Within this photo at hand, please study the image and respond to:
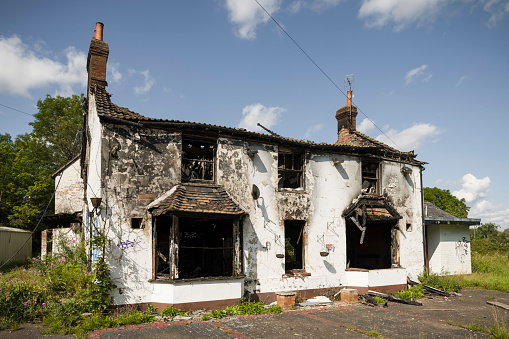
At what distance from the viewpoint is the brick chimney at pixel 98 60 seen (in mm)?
13852

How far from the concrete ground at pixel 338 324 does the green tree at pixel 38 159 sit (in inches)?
888

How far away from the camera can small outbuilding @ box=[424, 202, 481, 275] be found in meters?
19.2

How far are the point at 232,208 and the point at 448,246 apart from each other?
13.5 metres

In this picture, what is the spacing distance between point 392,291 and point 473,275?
7164 mm

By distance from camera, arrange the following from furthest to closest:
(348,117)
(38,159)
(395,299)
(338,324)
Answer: (38,159), (348,117), (395,299), (338,324)

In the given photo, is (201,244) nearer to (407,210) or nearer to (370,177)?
(370,177)

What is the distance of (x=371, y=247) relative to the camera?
18078 millimetres

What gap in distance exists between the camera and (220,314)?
10977 mm

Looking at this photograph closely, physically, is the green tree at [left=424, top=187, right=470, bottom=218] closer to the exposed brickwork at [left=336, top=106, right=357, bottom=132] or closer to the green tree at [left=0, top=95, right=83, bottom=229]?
the exposed brickwork at [left=336, top=106, right=357, bottom=132]

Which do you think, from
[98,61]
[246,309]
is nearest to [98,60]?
[98,61]

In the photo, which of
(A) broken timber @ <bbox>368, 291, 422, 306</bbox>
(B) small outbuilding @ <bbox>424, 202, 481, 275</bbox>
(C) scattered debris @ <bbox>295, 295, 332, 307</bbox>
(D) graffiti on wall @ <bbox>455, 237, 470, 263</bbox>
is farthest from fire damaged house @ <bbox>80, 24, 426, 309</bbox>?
(D) graffiti on wall @ <bbox>455, 237, 470, 263</bbox>

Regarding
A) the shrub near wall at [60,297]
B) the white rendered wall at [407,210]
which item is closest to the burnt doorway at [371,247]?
the white rendered wall at [407,210]

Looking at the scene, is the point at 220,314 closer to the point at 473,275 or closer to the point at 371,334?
the point at 371,334

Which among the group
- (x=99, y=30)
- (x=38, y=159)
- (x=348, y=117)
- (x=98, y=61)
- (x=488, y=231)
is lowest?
(x=488, y=231)
